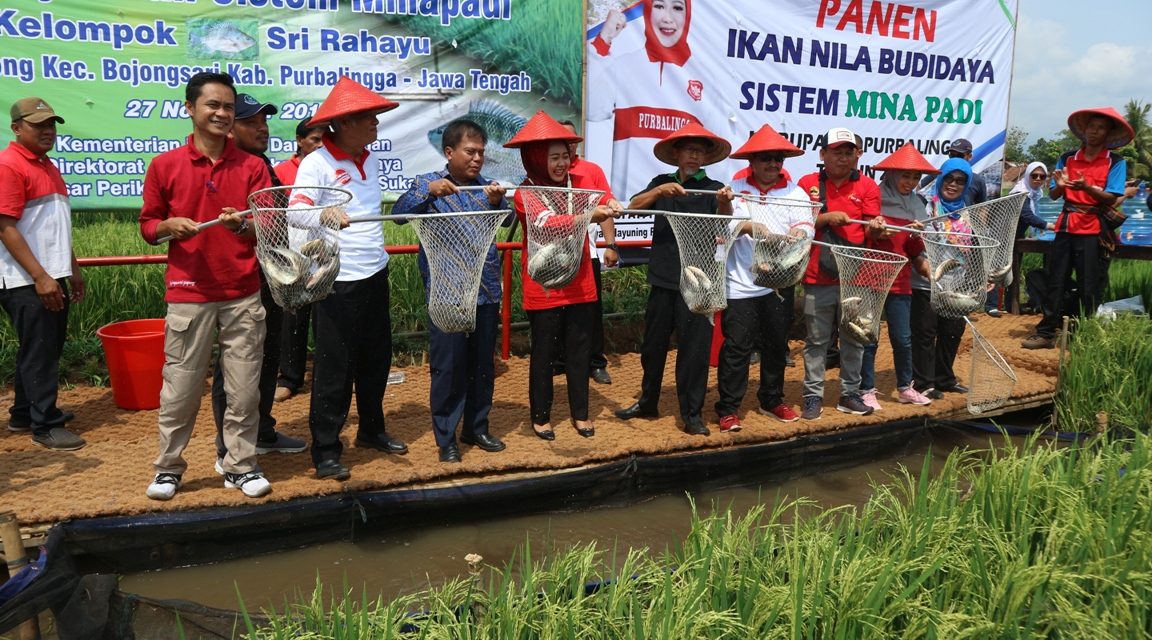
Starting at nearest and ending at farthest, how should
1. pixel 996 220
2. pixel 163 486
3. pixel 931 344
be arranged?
pixel 163 486 → pixel 996 220 → pixel 931 344

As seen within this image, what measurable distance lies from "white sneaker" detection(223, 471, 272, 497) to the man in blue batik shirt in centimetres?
90

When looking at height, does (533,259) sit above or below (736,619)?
above

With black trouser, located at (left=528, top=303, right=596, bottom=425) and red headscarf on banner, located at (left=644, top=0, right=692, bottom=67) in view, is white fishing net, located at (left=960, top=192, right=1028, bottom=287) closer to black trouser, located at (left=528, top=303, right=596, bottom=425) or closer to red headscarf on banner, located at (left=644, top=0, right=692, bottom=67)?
black trouser, located at (left=528, top=303, right=596, bottom=425)

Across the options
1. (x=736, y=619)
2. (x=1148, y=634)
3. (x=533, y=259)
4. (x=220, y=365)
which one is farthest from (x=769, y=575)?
(x=220, y=365)

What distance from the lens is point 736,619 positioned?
8.25 feet

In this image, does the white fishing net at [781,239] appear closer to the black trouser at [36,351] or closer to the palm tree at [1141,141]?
the black trouser at [36,351]

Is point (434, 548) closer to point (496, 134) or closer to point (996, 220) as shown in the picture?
point (496, 134)

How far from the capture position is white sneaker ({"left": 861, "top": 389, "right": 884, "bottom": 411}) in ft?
19.1

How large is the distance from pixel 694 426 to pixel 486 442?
127 cm

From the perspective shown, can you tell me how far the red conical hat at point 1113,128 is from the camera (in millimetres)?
6652

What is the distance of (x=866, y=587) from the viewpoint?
2.62 m

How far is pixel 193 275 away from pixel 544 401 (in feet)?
6.53

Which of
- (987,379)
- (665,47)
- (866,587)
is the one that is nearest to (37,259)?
(866,587)

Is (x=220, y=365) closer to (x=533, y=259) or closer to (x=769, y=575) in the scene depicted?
(x=533, y=259)
